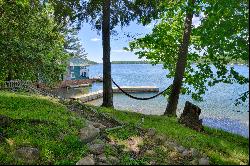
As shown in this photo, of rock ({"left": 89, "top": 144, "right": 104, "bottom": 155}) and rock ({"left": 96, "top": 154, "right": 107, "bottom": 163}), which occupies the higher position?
rock ({"left": 89, "top": 144, "right": 104, "bottom": 155})

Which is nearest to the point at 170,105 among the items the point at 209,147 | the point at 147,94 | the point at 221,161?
the point at 209,147

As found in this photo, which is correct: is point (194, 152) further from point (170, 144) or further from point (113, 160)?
point (113, 160)

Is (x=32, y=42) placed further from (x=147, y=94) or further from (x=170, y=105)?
(x=147, y=94)

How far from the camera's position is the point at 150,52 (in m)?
24.3

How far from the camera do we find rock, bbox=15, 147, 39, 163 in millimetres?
10224

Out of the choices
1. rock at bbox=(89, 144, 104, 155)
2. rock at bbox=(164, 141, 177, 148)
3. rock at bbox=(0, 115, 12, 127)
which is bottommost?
rock at bbox=(164, 141, 177, 148)

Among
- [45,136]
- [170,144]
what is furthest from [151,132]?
[45,136]

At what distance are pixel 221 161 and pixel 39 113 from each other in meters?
8.57

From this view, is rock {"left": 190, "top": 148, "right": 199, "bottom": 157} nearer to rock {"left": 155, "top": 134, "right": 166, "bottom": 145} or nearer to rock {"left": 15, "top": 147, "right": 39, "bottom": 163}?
rock {"left": 155, "top": 134, "right": 166, "bottom": 145}

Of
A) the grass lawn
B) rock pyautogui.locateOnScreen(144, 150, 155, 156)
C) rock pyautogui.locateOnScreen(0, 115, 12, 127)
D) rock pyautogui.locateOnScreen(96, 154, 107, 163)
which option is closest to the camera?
rock pyautogui.locateOnScreen(96, 154, 107, 163)

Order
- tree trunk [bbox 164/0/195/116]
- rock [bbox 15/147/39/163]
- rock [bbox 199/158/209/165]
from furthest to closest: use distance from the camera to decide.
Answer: tree trunk [bbox 164/0/195/116] < rock [bbox 15/147/39/163] < rock [bbox 199/158/209/165]

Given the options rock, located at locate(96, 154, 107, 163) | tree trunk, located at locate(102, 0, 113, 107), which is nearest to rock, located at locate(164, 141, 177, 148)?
rock, located at locate(96, 154, 107, 163)

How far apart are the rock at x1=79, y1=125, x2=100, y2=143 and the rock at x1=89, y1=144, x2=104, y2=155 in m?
1.03

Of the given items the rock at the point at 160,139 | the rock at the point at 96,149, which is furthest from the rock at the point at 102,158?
the rock at the point at 160,139
